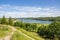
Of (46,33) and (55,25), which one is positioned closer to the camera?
(55,25)

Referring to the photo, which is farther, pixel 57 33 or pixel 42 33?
pixel 42 33

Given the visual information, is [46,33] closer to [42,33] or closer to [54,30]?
[42,33]

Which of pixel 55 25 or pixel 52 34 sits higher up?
pixel 55 25

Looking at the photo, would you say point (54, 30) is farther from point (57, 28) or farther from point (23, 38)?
point (23, 38)

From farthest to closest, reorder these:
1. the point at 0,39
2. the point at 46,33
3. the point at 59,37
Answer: the point at 46,33
the point at 59,37
the point at 0,39

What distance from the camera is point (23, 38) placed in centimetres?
3219

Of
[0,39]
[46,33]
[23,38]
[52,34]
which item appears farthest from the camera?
[46,33]

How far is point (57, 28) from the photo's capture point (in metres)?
54.6

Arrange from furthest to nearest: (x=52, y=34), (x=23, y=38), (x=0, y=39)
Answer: (x=52, y=34), (x=23, y=38), (x=0, y=39)

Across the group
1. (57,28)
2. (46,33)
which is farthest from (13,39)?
(46,33)

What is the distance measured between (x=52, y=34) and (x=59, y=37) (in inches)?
184

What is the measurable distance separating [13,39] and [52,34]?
26768 mm

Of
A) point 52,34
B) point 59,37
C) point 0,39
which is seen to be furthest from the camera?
point 52,34

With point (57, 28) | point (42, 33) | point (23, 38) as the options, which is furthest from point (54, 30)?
point (23, 38)
